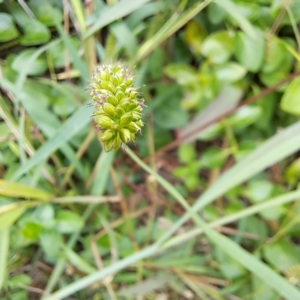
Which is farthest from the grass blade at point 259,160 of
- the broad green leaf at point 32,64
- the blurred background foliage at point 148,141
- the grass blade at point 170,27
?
the broad green leaf at point 32,64

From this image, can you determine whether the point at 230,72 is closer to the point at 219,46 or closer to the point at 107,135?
the point at 219,46

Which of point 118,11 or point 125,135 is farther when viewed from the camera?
point 118,11

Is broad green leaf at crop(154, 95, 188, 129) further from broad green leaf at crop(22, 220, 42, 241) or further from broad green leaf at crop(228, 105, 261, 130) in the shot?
broad green leaf at crop(22, 220, 42, 241)

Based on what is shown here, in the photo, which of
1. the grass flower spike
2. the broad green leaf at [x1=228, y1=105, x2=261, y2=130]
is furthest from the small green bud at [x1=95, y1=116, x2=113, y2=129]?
the broad green leaf at [x1=228, y1=105, x2=261, y2=130]

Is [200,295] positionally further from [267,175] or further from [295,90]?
[295,90]

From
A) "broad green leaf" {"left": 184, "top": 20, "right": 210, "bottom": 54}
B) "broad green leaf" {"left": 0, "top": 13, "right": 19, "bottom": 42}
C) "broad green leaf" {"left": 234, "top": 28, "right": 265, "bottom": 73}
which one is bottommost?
"broad green leaf" {"left": 234, "top": 28, "right": 265, "bottom": 73}

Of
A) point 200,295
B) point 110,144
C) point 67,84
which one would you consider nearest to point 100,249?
point 200,295

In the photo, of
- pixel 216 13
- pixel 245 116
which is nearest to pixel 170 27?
pixel 216 13

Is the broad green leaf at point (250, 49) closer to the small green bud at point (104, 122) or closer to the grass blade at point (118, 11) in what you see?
the grass blade at point (118, 11)
